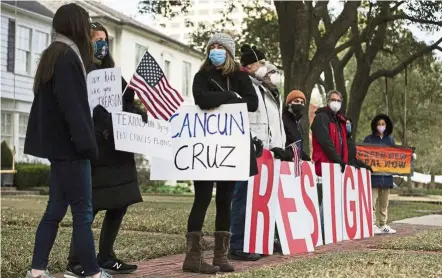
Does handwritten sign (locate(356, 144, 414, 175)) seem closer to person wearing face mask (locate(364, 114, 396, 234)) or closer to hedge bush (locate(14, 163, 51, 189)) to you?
person wearing face mask (locate(364, 114, 396, 234))

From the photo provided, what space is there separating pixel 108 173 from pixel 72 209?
700 mm

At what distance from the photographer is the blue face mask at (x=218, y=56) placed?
636cm

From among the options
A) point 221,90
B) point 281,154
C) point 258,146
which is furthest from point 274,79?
point 221,90

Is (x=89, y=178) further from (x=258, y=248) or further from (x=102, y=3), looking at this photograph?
(x=102, y=3)

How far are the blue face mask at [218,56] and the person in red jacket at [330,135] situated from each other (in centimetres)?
344

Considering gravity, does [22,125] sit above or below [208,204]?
above

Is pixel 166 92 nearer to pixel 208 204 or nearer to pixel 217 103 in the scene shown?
pixel 217 103

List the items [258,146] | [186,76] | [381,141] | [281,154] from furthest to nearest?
[186,76]
[381,141]
[281,154]
[258,146]

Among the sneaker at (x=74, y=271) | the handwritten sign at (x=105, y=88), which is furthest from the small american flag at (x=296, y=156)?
the sneaker at (x=74, y=271)

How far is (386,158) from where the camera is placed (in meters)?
13.0

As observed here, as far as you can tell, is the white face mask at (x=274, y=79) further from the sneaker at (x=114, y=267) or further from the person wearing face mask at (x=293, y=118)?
the sneaker at (x=114, y=267)

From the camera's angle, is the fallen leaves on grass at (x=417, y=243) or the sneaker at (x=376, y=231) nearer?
the fallen leaves on grass at (x=417, y=243)

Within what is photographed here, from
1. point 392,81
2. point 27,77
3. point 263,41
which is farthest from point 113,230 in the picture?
point 392,81

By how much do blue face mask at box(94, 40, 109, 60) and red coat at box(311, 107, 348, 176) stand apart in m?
4.35
